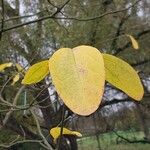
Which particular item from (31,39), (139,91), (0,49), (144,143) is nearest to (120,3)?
(31,39)

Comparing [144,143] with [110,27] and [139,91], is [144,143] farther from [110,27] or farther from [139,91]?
[139,91]

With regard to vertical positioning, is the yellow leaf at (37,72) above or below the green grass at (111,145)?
above

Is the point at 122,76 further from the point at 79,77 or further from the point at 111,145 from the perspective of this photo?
the point at 111,145

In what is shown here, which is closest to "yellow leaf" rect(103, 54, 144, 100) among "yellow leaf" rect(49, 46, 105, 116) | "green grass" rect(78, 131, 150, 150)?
"yellow leaf" rect(49, 46, 105, 116)

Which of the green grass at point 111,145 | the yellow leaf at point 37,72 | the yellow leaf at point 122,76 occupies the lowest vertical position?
the green grass at point 111,145

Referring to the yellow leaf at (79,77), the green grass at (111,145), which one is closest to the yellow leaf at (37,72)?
the yellow leaf at (79,77)

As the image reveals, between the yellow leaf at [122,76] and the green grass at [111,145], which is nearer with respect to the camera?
the yellow leaf at [122,76]

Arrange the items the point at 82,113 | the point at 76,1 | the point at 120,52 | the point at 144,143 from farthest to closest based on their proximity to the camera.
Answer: the point at 144,143 → the point at 120,52 → the point at 76,1 → the point at 82,113

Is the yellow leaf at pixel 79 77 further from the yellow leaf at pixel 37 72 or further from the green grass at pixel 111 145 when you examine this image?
the green grass at pixel 111 145
